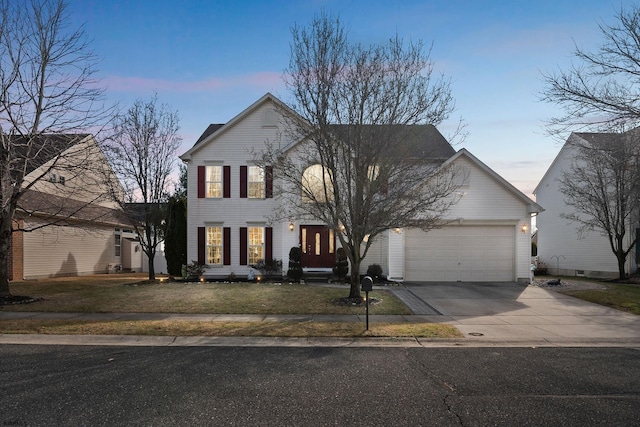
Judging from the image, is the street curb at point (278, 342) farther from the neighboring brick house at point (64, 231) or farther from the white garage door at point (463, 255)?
the white garage door at point (463, 255)

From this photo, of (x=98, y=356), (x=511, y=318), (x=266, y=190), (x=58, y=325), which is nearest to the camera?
(x=98, y=356)

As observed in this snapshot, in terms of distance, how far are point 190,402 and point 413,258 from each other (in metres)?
14.5

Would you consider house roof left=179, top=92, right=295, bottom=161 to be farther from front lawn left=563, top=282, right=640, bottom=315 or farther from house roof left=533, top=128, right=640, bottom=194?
front lawn left=563, top=282, right=640, bottom=315

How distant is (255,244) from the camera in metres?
19.8

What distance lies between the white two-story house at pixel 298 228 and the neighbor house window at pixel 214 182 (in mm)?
51

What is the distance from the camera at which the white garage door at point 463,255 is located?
18.0m

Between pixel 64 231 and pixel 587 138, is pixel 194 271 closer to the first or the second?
pixel 64 231

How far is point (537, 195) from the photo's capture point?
96.0 ft

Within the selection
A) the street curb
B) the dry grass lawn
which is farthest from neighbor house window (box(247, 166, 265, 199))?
the street curb

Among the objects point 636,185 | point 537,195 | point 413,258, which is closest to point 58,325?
point 413,258

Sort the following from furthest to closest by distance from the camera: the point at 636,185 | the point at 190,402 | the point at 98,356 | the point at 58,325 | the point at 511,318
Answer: the point at 636,185 < the point at 511,318 < the point at 58,325 < the point at 98,356 < the point at 190,402

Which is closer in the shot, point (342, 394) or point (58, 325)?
point (342, 394)

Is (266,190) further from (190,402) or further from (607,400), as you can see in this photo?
(607,400)

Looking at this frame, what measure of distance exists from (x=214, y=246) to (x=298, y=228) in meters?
4.59
